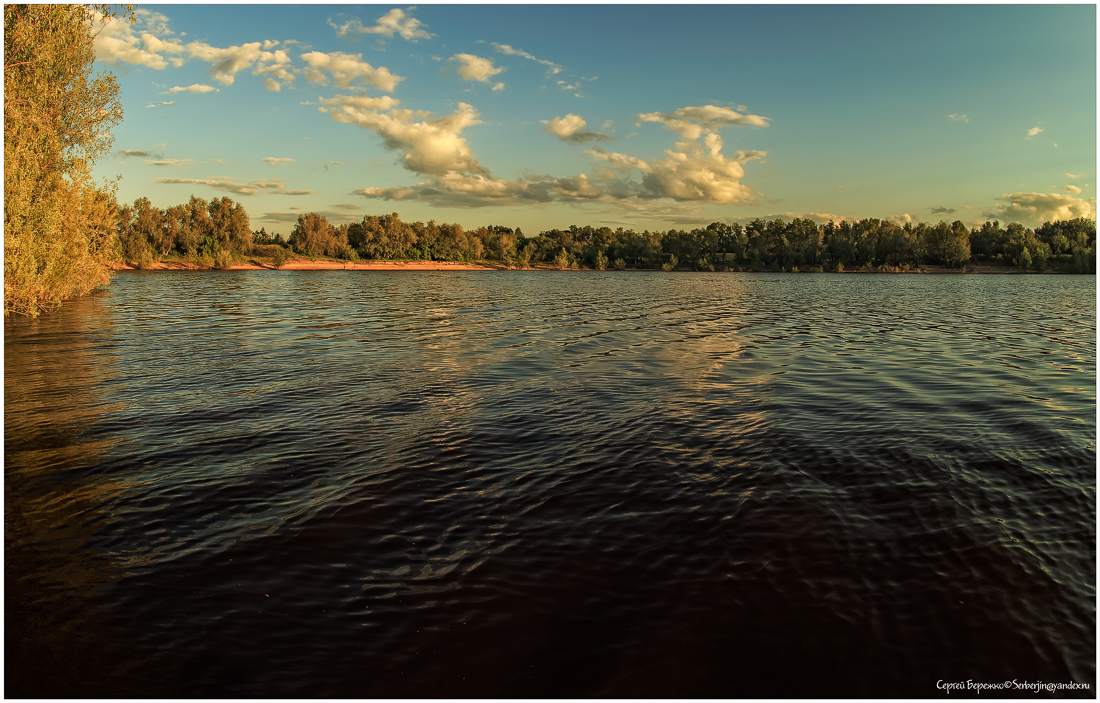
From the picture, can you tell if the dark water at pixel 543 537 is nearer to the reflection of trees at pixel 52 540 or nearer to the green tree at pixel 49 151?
the reflection of trees at pixel 52 540

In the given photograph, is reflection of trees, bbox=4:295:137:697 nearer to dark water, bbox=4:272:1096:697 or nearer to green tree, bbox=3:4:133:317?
dark water, bbox=4:272:1096:697

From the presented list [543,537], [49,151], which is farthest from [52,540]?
[49,151]

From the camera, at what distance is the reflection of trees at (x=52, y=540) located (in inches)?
245

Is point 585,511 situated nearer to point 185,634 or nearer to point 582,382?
point 185,634

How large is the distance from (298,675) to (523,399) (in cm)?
1179

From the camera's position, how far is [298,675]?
6.11 m

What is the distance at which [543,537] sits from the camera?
8.88 m

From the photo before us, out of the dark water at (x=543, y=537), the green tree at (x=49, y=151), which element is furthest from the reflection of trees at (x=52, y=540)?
the green tree at (x=49, y=151)

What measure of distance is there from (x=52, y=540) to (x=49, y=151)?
36892 millimetres

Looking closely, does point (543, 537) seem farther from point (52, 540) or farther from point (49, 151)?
point (49, 151)

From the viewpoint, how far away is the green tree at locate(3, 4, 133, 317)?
26328mm

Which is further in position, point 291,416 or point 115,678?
point 291,416

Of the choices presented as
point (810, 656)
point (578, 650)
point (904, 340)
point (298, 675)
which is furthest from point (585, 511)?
point (904, 340)

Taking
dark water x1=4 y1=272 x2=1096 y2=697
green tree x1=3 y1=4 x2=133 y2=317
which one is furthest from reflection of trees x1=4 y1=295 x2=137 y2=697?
green tree x1=3 y1=4 x2=133 y2=317
